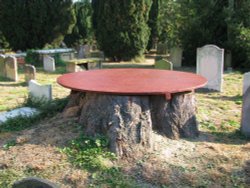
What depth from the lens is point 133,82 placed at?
550cm

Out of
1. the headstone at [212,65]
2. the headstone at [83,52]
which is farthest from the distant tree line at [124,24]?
the headstone at [212,65]

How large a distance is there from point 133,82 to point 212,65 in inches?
187

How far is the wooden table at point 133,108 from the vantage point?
14.9 ft

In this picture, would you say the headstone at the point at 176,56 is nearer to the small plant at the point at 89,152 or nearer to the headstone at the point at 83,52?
the headstone at the point at 83,52

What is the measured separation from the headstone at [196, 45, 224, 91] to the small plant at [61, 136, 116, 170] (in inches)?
231

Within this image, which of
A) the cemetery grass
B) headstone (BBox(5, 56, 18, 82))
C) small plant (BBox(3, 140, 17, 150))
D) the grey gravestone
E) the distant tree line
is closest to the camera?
the grey gravestone

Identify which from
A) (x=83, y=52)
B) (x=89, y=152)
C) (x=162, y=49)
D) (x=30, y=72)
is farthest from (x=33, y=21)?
(x=89, y=152)

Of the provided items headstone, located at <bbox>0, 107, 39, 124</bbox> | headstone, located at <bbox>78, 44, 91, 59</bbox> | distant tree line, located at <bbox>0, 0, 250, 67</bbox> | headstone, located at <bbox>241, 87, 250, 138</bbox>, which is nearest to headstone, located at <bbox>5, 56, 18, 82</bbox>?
headstone, located at <bbox>0, 107, 39, 124</bbox>

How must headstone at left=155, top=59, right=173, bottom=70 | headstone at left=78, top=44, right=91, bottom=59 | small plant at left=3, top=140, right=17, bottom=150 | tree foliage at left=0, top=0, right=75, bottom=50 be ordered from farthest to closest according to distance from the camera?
headstone at left=78, top=44, right=91, bottom=59, tree foliage at left=0, top=0, right=75, bottom=50, headstone at left=155, top=59, right=173, bottom=70, small plant at left=3, top=140, right=17, bottom=150

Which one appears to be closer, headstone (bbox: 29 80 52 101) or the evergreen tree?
headstone (bbox: 29 80 52 101)

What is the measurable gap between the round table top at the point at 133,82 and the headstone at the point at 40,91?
25.5 inches

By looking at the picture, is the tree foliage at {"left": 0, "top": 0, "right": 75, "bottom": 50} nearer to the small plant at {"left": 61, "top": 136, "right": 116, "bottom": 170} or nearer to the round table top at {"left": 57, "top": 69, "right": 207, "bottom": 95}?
the round table top at {"left": 57, "top": 69, "right": 207, "bottom": 95}

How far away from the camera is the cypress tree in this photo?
664 inches

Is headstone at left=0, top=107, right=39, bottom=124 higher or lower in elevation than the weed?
higher
